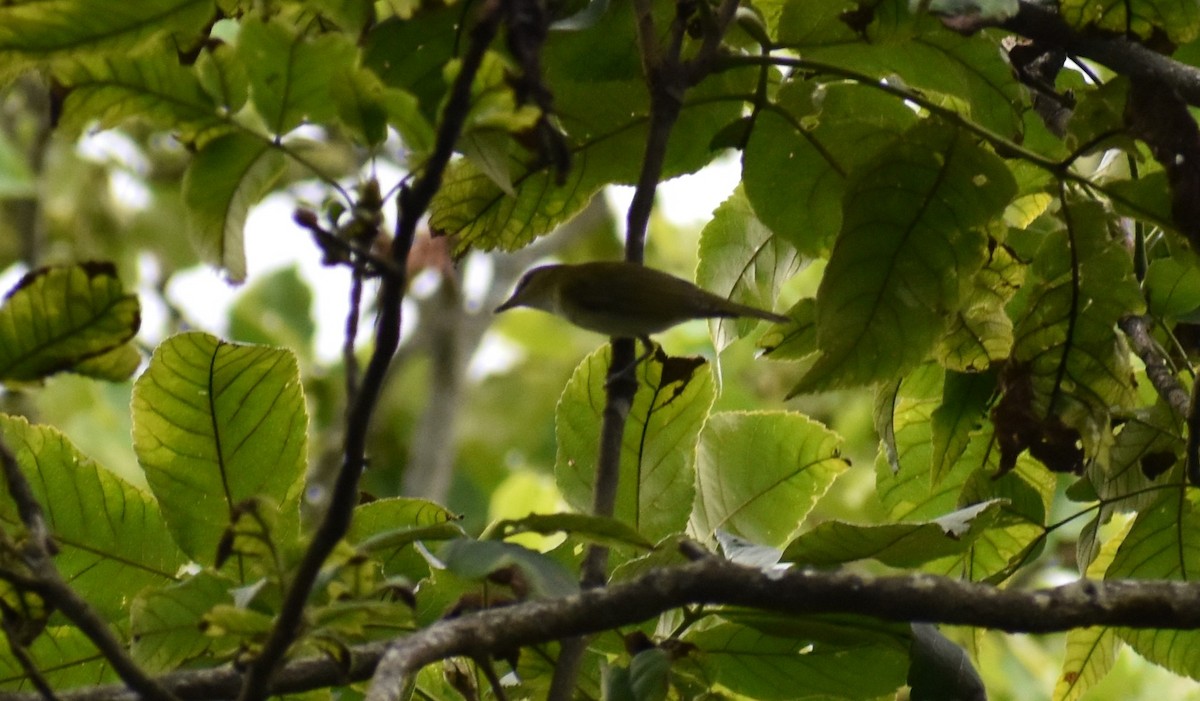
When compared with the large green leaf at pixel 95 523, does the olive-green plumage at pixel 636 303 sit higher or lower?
higher

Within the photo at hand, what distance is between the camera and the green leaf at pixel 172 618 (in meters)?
0.98

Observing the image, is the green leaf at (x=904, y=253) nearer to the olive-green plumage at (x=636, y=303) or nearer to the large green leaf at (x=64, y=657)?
the olive-green plumage at (x=636, y=303)

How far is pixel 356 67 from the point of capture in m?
0.83

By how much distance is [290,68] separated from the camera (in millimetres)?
869

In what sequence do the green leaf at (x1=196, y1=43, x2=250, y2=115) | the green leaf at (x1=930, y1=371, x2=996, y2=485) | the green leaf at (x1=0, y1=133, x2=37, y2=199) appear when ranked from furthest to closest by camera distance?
the green leaf at (x1=0, y1=133, x2=37, y2=199) → the green leaf at (x1=930, y1=371, x2=996, y2=485) → the green leaf at (x1=196, y1=43, x2=250, y2=115)

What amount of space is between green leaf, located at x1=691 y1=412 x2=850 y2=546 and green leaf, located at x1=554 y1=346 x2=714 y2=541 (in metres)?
0.10

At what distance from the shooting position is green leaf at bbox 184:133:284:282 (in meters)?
0.94

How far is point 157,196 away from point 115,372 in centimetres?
460

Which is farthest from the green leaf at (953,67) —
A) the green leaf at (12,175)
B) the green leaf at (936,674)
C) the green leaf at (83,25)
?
the green leaf at (12,175)

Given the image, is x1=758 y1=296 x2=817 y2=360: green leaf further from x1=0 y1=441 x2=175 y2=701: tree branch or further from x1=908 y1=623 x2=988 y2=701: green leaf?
x1=0 y1=441 x2=175 y2=701: tree branch

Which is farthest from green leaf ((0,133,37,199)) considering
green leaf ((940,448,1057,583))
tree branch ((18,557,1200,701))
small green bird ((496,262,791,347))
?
tree branch ((18,557,1200,701))

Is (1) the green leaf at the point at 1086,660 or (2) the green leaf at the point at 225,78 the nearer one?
(2) the green leaf at the point at 225,78

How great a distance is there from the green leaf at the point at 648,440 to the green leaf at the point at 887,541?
17 cm

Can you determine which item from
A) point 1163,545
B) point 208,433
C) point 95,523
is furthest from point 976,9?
point 95,523
